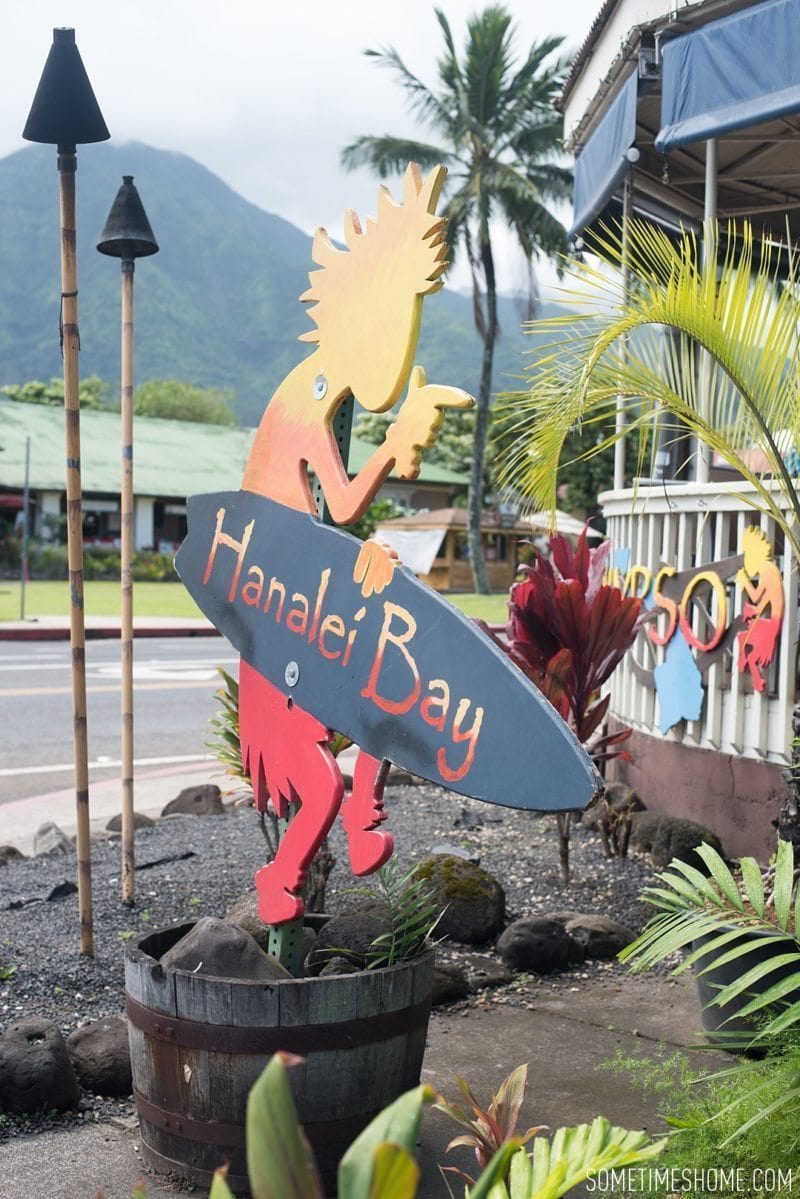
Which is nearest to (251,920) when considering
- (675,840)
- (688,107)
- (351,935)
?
(351,935)

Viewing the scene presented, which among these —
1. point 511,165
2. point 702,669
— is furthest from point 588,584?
point 511,165

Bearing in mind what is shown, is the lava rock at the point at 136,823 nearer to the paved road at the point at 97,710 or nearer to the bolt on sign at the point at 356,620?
the paved road at the point at 97,710

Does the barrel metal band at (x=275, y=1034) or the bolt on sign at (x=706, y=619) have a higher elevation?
the bolt on sign at (x=706, y=619)

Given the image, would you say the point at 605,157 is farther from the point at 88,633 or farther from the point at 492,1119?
the point at 88,633

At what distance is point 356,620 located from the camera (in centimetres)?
314

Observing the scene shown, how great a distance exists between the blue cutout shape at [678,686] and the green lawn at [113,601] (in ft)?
57.1

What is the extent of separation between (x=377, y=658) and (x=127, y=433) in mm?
2211

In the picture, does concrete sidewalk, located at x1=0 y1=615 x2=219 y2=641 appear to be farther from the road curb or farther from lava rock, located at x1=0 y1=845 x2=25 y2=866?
lava rock, located at x1=0 y1=845 x2=25 y2=866

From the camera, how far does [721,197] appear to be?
32.5 feet

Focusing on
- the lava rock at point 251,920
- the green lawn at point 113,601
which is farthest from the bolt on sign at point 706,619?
the green lawn at point 113,601

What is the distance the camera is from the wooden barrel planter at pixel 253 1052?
2781 millimetres

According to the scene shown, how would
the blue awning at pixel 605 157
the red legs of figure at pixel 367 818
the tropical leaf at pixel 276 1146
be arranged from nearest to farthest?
1. the tropical leaf at pixel 276 1146
2. the red legs of figure at pixel 367 818
3. the blue awning at pixel 605 157

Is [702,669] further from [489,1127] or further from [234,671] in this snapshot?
[234,671]

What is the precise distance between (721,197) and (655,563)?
4.58 m
